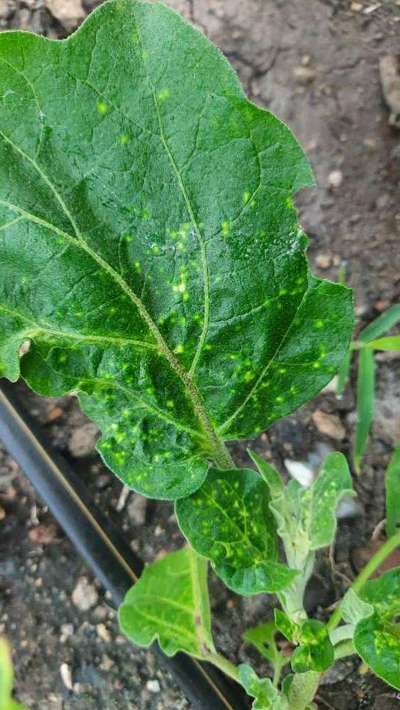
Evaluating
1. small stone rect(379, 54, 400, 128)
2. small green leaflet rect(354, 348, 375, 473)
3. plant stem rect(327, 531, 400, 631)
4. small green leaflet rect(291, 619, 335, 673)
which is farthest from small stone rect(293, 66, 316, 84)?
small green leaflet rect(291, 619, 335, 673)

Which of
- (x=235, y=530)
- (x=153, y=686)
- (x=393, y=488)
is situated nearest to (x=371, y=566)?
(x=393, y=488)

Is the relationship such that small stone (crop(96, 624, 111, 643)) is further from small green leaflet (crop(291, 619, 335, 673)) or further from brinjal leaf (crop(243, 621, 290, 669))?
small green leaflet (crop(291, 619, 335, 673))

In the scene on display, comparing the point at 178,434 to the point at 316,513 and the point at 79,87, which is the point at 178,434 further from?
the point at 79,87

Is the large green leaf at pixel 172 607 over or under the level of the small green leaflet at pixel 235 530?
under

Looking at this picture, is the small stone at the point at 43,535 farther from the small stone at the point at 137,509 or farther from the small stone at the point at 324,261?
the small stone at the point at 324,261

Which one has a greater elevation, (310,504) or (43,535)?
(310,504)

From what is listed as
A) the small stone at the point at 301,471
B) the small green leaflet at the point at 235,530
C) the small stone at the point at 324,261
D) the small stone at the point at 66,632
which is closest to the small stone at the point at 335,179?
the small stone at the point at 324,261

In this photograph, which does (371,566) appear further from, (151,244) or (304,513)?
(151,244)
